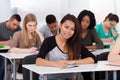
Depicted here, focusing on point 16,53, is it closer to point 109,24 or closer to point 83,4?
point 109,24

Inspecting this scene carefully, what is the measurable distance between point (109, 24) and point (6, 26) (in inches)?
76.7

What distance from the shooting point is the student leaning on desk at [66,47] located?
10.9 ft

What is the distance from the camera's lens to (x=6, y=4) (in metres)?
6.92

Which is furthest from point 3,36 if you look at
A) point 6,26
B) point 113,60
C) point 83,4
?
point 113,60

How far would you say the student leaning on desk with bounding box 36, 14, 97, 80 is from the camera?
10.9ft

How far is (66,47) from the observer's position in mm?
3418

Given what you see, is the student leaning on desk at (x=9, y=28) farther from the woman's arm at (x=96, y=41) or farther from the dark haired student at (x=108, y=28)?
the dark haired student at (x=108, y=28)

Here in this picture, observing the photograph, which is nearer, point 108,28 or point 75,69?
point 75,69

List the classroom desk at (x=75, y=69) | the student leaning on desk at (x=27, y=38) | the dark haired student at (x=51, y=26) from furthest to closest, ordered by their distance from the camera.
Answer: the dark haired student at (x=51, y=26)
the student leaning on desk at (x=27, y=38)
the classroom desk at (x=75, y=69)

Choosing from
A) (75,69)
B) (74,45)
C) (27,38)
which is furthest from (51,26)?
(75,69)

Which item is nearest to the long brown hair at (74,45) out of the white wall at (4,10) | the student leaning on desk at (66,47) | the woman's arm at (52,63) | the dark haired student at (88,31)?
the student leaning on desk at (66,47)

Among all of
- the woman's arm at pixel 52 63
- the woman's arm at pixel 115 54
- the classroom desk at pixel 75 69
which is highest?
the woman's arm at pixel 115 54

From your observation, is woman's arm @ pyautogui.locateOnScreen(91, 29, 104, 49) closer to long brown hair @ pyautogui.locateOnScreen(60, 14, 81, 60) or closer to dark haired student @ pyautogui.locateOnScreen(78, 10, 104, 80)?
dark haired student @ pyautogui.locateOnScreen(78, 10, 104, 80)

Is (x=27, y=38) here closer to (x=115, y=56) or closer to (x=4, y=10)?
(x=115, y=56)
